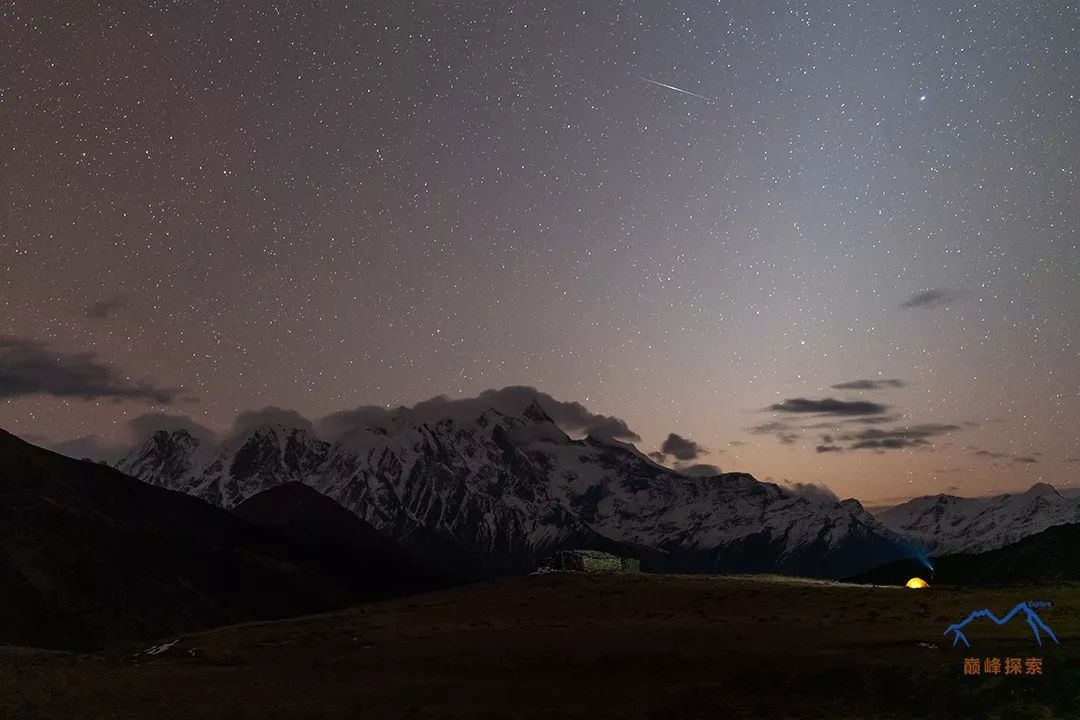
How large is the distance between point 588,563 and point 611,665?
6285cm

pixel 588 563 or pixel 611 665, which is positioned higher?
pixel 588 563

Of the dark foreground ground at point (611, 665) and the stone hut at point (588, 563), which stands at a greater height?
the stone hut at point (588, 563)

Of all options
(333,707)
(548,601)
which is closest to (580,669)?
(333,707)

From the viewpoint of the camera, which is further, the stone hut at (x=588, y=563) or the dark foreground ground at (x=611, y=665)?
the stone hut at (x=588, y=563)

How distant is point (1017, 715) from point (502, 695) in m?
22.1

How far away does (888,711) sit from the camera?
34.3 m

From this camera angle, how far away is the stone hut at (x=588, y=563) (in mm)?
110688

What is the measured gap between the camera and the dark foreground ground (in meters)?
36.6

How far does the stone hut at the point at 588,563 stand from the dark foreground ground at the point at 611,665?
3426 cm

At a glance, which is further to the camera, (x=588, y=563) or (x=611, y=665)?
(x=588, y=563)

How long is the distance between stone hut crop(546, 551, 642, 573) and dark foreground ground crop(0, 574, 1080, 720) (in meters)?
34.3

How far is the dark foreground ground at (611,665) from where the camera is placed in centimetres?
3656

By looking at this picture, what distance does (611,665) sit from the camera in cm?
4831

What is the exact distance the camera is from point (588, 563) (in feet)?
363
